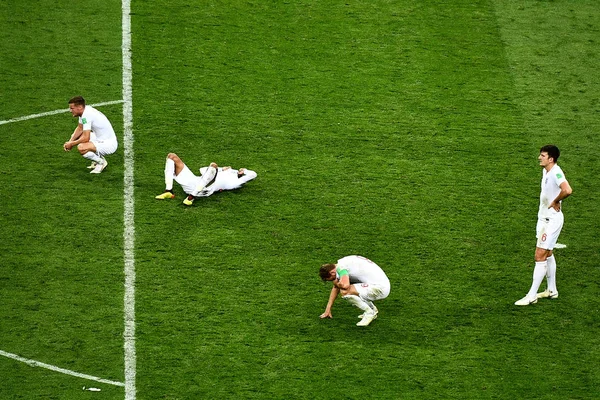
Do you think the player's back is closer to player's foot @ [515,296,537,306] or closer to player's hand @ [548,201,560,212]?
player's foot @ [515,296,537,306]

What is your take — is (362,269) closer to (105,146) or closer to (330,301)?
(330,301)

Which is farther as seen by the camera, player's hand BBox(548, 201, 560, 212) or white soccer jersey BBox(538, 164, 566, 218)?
player's hand BBox(548, 201, 560, 212)

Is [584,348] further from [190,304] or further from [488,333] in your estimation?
[190,304]

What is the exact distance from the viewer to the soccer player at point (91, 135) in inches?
642

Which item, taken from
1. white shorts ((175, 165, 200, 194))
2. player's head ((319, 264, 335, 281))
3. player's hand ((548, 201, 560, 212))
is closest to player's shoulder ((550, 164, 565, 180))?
player's hand ((548, 201, 560, 212))

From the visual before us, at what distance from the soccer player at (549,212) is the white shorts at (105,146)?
647cm

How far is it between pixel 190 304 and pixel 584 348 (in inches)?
189

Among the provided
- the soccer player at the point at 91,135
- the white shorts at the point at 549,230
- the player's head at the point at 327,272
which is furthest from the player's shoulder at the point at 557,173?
the soccer player at the point at 91,135

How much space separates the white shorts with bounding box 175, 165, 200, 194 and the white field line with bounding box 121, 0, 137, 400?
765mm

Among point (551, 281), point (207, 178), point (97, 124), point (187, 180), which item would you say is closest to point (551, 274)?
point (551, 281)

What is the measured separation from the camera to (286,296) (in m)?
14.2

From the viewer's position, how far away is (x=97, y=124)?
16406 millimetres

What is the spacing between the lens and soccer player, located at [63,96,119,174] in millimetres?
16297

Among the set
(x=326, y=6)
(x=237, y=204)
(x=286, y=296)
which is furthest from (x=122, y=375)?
(x=326, y=6)
